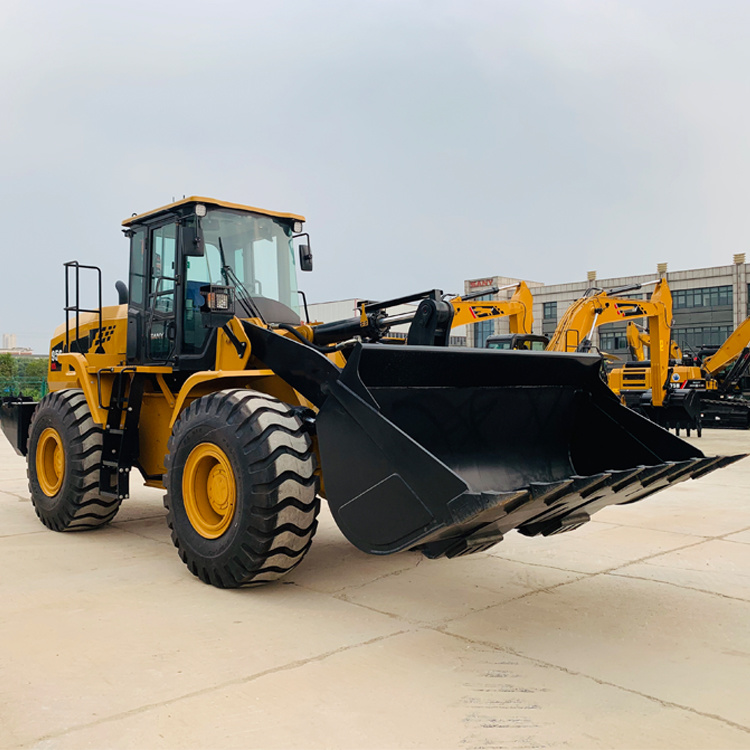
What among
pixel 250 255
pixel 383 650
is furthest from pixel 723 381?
pixel 383 650

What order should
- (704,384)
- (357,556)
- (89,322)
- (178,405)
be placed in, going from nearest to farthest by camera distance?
(178,405) → (357,556) → (89,322) → (704,384)

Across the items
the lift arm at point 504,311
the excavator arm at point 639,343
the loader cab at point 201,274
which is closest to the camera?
the loader cab at point 201,274

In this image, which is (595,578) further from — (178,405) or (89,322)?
(89,322)

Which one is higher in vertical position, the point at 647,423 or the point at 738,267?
the point at 738,267

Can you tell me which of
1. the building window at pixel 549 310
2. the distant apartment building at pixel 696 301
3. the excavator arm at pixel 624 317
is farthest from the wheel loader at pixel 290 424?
the building window at pixel 549 310

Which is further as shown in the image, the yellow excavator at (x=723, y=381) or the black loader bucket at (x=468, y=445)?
the yellow excavator at (x=723, y=381)

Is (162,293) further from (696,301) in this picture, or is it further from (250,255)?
(696,301)

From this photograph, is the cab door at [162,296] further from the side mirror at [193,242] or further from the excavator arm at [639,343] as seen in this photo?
the excavator arm at [639,343]

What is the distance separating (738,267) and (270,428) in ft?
169

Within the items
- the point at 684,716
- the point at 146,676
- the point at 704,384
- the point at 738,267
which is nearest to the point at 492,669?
the point at 684,716

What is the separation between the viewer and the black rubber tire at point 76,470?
6602 mm

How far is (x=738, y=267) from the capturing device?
5025cm

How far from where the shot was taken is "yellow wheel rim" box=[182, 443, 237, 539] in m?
5.09

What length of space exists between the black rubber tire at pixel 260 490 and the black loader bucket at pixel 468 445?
0.26m
